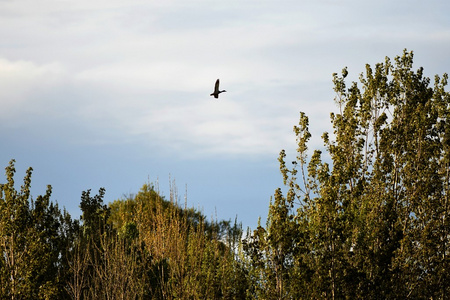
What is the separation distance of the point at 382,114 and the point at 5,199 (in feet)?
36.4

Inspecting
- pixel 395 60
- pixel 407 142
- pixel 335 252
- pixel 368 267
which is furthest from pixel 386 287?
pixel 395 60

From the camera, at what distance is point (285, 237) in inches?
560

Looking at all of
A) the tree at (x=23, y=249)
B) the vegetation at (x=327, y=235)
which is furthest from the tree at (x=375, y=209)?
the tree at (x=23, y=249)

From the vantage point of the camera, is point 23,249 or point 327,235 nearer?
point 327,235

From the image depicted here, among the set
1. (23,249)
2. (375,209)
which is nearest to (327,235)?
(375,209)

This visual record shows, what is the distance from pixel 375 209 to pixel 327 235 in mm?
2652

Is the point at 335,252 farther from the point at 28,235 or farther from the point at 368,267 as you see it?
the point at 28,235

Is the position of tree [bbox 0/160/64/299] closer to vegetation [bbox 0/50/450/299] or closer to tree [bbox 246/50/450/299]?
vegetation [bbox 0/50/450/299]

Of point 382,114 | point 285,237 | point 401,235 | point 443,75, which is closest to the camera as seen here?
point 285,237

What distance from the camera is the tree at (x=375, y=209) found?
47.0 feet

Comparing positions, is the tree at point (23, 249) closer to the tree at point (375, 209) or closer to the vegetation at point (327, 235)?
the vegetation at point (327, 235)

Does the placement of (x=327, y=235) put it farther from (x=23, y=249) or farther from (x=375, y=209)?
(x=23, y=249)

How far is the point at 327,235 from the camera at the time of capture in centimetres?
1420

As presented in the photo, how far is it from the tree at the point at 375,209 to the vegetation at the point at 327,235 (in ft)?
0.09
